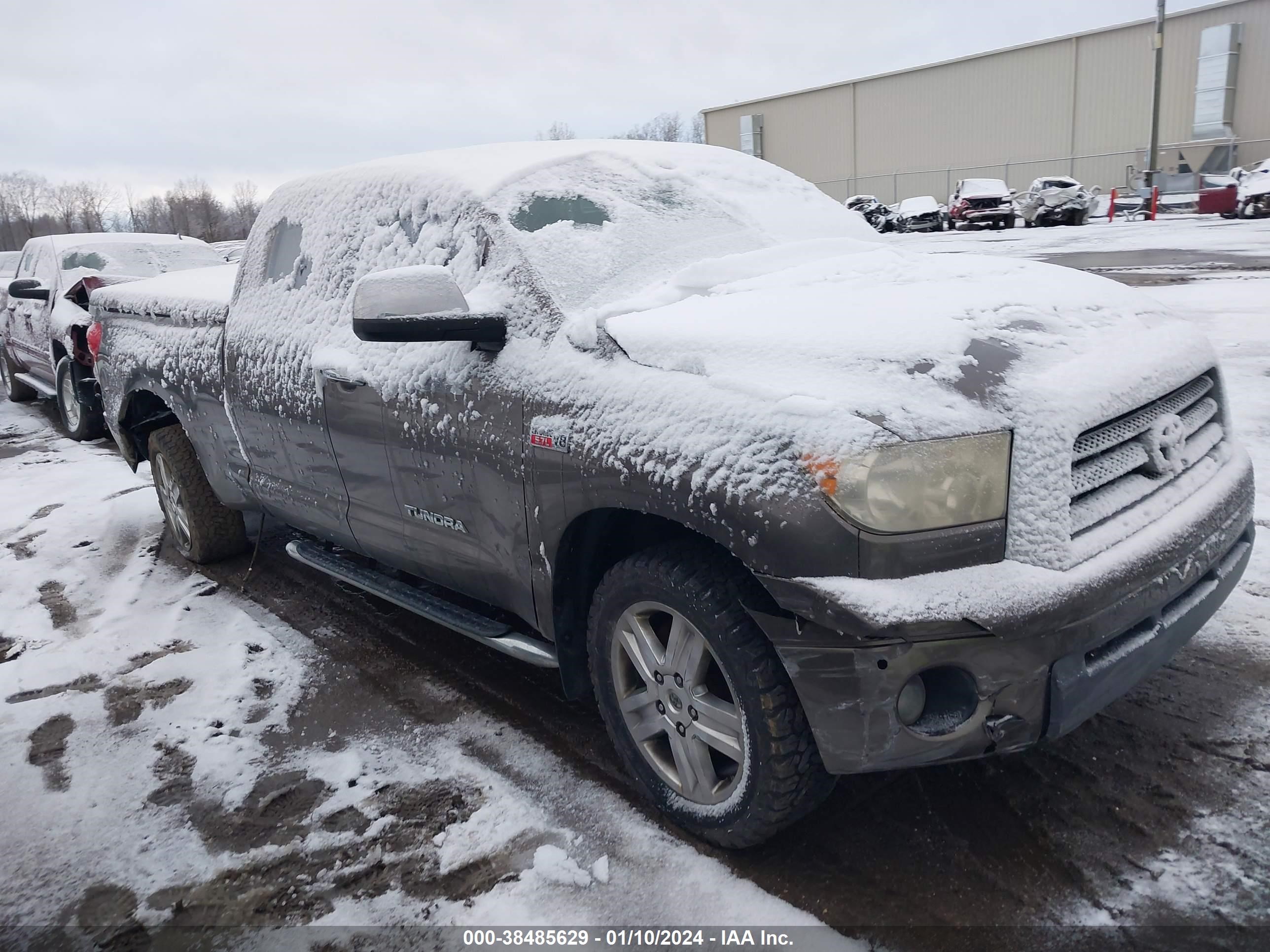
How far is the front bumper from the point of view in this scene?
2004mm

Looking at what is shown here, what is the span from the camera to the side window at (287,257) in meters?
3.91

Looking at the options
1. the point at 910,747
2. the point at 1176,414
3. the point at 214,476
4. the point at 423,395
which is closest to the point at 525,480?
the point at 423,395

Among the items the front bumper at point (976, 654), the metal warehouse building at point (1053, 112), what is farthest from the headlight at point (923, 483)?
the metal warehouse building at point (1053, 112)

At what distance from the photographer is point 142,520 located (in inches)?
243

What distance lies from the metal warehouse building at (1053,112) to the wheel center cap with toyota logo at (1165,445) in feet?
121

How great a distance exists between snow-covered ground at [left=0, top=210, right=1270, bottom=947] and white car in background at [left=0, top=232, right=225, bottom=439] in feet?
15.1

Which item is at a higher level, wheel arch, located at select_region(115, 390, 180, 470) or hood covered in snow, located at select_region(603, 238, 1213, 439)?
hood covered in snow, located at select_region(603, 238, 1213, 439)

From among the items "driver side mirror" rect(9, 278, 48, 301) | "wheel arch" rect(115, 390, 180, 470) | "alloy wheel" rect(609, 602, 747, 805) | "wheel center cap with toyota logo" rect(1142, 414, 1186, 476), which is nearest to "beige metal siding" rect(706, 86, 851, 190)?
"driver side mirror" rect(9, 278, 48, 301)

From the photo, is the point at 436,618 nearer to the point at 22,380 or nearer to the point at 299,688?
the point at 299,688

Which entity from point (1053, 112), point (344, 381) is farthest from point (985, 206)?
point (344, 381)

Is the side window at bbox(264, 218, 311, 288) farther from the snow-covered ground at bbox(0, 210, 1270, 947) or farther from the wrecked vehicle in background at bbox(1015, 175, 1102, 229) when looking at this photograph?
the wrecked vehicle in background at bbox(1015, 175, 1102, 229)

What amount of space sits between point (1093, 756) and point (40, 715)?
3714mm

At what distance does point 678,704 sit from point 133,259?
9.74 meters

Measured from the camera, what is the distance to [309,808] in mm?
2900
